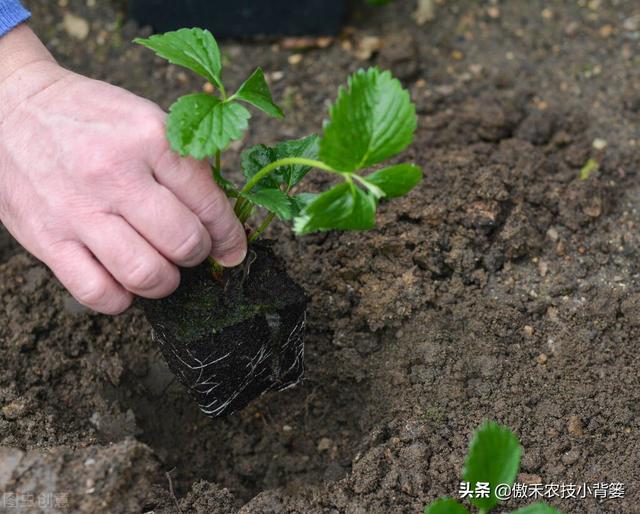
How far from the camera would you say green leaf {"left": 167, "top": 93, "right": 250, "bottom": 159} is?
1209 mm

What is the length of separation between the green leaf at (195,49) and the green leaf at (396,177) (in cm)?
33

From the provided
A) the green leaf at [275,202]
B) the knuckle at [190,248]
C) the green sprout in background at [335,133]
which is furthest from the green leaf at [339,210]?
the knuckle at [190,248]

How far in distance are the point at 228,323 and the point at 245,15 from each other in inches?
53.7

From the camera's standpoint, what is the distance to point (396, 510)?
144 cm

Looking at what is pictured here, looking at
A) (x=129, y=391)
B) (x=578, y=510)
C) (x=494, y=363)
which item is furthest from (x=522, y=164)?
(x=129, y=391)

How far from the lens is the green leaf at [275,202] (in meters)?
1.28

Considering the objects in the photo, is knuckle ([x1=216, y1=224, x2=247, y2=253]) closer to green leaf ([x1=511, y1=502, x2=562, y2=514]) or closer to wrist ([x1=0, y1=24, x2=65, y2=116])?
wrist ([x1=0, y1=24, x2=65, y2=116])

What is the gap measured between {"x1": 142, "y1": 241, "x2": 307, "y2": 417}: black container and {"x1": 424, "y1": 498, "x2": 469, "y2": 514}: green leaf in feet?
1.56

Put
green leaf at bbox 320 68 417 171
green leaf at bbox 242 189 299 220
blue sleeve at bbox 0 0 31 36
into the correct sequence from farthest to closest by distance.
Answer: blue sleeve at bbox 0 0 31 36
green leaf at bbox 242 189 299 220
green leaf at bbox 320 68 417 171

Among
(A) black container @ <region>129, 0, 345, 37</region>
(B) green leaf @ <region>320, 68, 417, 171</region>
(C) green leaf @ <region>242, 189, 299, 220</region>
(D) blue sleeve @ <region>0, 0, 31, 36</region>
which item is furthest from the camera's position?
(A) black container @ <region>129, 0, 345, 37</region>

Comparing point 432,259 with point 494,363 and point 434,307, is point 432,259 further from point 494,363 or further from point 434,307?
point 494,363

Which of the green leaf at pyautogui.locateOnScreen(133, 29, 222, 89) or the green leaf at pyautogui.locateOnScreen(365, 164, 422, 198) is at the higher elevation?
the green leaf at pyautogui.locateOnScreen(133, 29, 222, 89)

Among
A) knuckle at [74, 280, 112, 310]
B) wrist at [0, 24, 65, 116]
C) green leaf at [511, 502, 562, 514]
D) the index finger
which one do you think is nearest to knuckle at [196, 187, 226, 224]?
the index finger

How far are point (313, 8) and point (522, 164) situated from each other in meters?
0.93
